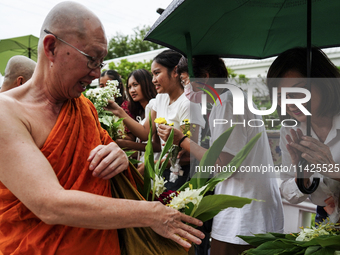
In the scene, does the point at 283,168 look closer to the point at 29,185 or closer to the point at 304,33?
the point at 304,33

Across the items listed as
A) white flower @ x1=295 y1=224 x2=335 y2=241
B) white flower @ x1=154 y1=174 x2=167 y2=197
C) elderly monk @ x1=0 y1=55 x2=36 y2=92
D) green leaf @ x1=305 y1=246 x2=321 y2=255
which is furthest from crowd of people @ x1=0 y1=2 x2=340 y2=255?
elderly monk @ x1=0 y1=55 x2=36 y2=92

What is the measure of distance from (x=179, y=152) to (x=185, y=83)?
717 millimetres

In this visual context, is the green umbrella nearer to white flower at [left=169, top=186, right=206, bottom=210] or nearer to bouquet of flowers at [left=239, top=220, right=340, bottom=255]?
bouquet of flowers at [left=239, top=220, right=340, bottom=255]

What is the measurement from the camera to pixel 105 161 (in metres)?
1.31

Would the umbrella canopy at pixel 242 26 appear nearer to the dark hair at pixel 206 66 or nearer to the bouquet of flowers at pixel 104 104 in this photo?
the dark hair at pixel 206 66

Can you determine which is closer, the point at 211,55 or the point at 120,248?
the point at 120,248

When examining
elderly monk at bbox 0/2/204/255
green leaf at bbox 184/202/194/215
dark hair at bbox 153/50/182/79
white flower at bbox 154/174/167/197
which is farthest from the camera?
dark hair at bbox 153/50/182/79

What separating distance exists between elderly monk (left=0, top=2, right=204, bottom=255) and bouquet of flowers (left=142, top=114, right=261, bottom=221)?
0.32ft

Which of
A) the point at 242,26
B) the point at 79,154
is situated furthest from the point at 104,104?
the point at 79,154

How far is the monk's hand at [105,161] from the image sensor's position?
51.5 inches

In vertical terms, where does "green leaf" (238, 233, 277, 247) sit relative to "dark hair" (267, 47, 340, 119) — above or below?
below

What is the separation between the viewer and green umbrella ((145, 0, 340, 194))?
1.76 meters

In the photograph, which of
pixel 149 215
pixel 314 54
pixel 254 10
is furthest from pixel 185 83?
pixel 149 215

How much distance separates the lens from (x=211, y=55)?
2.38 metres
